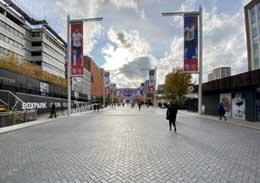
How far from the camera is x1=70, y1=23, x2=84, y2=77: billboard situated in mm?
24422

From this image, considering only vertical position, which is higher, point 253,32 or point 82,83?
point 253,32

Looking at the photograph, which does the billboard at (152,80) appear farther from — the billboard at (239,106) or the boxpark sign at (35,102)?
the billboard at (239,106)

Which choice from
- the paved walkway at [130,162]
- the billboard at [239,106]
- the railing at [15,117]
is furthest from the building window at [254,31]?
the railing at [15,117]

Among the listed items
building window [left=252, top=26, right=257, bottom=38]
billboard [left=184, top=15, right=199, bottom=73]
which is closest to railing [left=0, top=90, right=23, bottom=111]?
billboard [left=184, top=15, right=199, bottom=73]

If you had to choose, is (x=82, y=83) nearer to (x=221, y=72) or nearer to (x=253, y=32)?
(x=221, y=72)

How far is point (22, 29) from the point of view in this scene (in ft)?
201

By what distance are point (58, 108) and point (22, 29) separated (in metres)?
41.8

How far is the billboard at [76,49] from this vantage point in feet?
80.1

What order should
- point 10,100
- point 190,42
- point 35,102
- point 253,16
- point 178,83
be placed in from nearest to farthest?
point 10,100, point 190,42, point 35,102, point 178,83, point 253,16

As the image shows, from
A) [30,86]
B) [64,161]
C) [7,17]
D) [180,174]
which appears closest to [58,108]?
[30,86]

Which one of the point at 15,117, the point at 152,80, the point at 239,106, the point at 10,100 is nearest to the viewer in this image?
the point at 15,117

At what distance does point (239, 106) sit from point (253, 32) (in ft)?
129

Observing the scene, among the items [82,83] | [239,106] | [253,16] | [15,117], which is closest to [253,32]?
[253,16]

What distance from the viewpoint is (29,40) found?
65.6 meters
